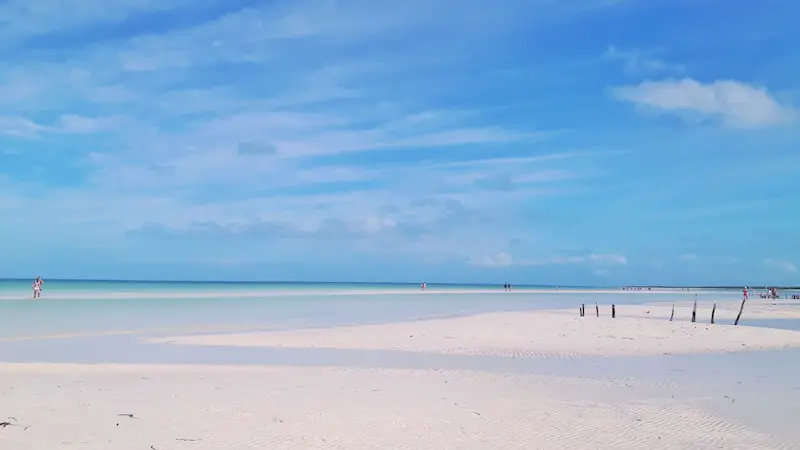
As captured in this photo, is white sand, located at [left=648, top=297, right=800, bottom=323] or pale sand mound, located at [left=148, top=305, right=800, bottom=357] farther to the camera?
white sand, located at [left=648, top=297, right=800, bottom=323]

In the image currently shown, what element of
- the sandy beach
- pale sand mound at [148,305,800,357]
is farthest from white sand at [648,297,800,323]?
the sandy beach

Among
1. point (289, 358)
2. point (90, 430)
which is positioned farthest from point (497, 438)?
point (289, 358)

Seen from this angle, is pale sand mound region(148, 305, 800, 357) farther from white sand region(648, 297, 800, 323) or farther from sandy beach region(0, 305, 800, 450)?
white sand region(648, 297, 800, 323)

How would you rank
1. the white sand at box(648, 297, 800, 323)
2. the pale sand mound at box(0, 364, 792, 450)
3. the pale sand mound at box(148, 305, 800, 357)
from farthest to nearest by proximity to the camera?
the white sand at box(648, 297, 800, 323)
the pale sand mound at box(148, 305, 800, 357)
the pale sand mound at box(0, 364, 792, 450)

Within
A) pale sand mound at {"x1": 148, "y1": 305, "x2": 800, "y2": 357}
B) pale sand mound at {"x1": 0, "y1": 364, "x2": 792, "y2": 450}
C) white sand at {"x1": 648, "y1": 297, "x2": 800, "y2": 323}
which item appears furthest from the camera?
white sand at {"x1": 648, "y1": 297, "x2": 800, "y2": 323}

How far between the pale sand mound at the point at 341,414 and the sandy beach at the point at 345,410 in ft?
0.08

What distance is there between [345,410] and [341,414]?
1.14ft

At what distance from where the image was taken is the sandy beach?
9633 millimetres

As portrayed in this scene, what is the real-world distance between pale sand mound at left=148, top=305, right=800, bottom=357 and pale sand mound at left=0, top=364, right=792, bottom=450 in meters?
6.76

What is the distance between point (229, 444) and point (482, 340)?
54.7 feet

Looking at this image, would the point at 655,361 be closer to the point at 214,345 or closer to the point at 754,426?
the point at 754,426

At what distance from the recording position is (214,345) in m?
22.5

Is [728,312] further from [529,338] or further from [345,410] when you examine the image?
[345,410]

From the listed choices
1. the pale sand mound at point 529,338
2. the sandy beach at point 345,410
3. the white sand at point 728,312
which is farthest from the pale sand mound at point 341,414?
the white sand at point 728,312
